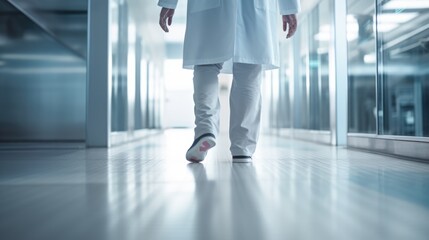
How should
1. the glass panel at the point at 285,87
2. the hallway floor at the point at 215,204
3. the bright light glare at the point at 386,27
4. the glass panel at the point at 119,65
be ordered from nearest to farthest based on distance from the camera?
the hallway floor at the point at 215,204, the bright light glare at the point at 386,27, the glass panel at the point at 119,65, the glass panel at the point at 285,87

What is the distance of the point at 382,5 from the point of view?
129 inches

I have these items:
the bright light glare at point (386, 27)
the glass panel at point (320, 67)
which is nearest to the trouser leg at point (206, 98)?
the bright light glare at point (386, 27)

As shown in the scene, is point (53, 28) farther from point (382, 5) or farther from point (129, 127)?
point (382, 5)

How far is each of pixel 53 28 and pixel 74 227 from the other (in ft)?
11.6

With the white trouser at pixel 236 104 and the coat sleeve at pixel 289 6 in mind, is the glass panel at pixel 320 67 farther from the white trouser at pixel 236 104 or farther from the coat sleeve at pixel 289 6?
the white trouser at pixel 236 104

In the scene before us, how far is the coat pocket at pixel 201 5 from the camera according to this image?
7.81ft

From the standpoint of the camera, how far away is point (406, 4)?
9.61 ft

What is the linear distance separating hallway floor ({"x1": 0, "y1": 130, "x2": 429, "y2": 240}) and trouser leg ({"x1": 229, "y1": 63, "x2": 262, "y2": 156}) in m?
0.51

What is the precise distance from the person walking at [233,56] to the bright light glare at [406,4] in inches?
35.5

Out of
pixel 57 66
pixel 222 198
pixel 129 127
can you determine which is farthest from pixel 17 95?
pixel 222 198

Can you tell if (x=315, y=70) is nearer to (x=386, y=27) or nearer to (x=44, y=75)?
(x=386, y=27)

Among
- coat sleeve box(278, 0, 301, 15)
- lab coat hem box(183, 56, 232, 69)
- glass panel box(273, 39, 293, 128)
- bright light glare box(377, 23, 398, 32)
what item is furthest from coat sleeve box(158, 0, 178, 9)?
glass panel box(273, 39, 293, 128)

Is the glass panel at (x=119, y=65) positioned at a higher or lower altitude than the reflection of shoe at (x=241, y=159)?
higher

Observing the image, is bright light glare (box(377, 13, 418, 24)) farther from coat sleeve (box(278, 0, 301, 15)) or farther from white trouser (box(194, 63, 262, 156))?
white trouser (box(194, 63, 262, 156))
